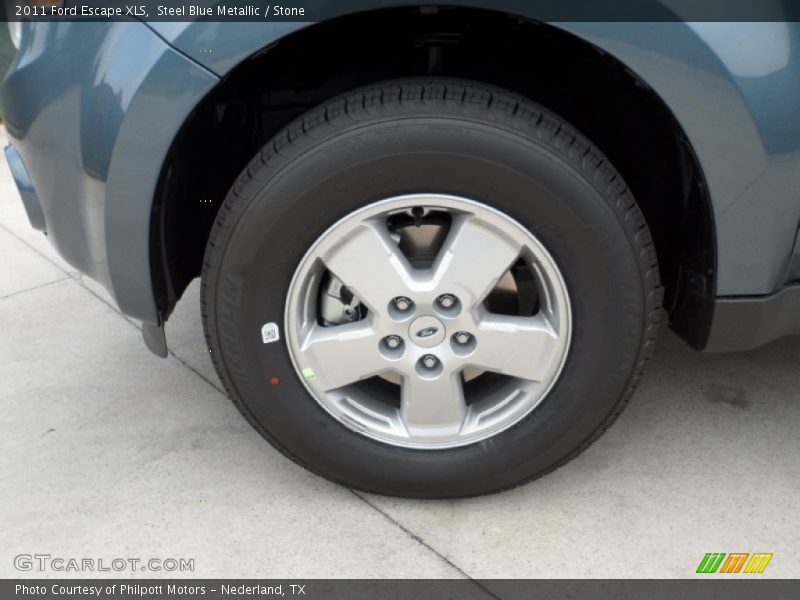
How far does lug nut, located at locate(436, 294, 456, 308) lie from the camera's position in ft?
6.63

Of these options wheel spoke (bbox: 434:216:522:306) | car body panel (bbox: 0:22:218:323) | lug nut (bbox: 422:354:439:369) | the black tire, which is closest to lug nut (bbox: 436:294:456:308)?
wheel spoke (bbox: 434:216:522:306)

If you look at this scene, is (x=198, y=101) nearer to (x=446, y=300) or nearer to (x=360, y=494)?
(x=446, y=300)

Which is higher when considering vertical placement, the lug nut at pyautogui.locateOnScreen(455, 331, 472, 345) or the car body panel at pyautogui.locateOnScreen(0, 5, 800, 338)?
the car body panel at pyautogui.locateOnScreen(0, 5, 800, 338)

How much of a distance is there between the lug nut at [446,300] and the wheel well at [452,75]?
1.90 feet

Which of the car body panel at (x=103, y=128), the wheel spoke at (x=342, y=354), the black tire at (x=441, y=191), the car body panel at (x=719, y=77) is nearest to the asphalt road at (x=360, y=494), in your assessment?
the black tire at (x=441, y=191)

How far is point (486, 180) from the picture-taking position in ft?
6.18

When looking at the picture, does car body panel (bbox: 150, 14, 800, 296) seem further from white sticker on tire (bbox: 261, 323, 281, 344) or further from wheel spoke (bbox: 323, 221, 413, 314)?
white sticker on tire (bbox: 261, 323, 281, 344)

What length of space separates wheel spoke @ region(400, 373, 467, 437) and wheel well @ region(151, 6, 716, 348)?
0.59 metres

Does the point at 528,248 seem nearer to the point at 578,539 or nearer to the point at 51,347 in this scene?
the point at 578,539

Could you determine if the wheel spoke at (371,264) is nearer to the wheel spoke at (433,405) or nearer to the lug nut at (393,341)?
the lug nut at (393,341)

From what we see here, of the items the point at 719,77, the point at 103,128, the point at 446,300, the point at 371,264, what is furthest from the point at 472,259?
the point at 103,128

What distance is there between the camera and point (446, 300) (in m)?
2.03
